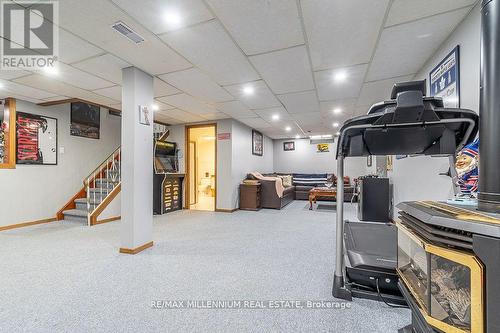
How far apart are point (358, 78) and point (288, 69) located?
45.7 inches

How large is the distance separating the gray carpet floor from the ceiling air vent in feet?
8.21

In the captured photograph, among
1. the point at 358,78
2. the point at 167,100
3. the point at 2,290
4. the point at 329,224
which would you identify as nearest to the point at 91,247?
the point at 2,290

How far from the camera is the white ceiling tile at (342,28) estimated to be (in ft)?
6.06

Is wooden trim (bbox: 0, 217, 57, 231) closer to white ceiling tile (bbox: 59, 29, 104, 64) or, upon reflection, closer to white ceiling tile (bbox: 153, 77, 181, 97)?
white ceiling tile (bbox: 59, 29, 104, 64)

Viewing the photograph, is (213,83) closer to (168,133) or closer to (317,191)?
(168,133)

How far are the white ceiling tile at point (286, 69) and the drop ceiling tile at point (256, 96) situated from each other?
18 centimetres

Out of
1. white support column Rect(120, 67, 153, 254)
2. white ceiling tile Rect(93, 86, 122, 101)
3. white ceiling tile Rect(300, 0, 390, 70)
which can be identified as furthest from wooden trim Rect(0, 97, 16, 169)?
white ceiling tile Rect(300, 0, 390, 70)

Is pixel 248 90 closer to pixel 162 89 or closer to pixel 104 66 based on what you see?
pixel 162 89

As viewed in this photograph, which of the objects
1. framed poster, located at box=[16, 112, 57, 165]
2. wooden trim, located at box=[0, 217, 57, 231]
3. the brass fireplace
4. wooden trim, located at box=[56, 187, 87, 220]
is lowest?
wooden trim, located at box=[0, 217, 57, 231]

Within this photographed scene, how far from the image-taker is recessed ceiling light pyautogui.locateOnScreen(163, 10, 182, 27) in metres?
1.93

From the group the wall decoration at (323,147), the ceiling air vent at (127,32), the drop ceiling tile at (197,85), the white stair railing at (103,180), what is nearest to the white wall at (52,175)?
the white stair railing at (103,180)

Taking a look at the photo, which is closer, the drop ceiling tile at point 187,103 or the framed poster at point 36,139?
the drop ceiling tile at point 187,103

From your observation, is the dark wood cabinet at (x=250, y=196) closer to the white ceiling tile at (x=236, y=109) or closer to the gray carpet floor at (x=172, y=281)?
the white ceiling tile at (x=236, y=109)

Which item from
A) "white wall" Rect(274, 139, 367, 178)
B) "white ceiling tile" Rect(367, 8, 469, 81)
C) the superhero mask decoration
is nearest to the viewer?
the superhero mask decoration
